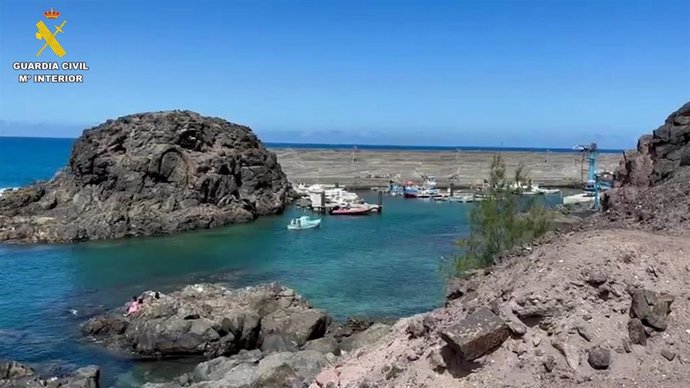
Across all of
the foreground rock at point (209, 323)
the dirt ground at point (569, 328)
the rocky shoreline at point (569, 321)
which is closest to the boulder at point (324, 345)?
the foreground rock at point (209, 323)

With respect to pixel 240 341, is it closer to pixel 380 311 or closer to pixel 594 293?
pixel 380 311

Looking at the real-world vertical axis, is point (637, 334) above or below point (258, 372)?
above

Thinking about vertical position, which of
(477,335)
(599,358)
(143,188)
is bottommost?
(143,188)

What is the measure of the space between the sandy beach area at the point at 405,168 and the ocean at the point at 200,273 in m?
51.6

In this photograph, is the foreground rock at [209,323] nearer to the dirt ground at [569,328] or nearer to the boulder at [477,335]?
the dirt ground at [569,328]

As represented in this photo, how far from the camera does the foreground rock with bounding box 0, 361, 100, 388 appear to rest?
23.7 m

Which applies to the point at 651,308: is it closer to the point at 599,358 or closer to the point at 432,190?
the point at 599,358

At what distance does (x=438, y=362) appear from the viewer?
483 inches

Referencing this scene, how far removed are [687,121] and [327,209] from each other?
6530 centimetres

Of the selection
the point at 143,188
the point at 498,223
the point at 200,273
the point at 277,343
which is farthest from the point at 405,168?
the point at 277,343

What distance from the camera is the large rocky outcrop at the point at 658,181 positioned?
16312 mm

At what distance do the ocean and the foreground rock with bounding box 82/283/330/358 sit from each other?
3.43 ft

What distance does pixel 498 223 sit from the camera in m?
31.1

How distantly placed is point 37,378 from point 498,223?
70.5ft
